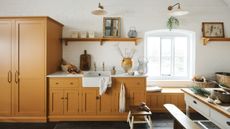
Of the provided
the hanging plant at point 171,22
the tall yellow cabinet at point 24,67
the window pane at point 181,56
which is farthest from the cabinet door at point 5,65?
the window pane at point 181,56

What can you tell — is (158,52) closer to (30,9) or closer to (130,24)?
(130,24)

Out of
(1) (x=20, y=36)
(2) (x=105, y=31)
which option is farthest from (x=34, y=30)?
(2) (x=105, y=31)

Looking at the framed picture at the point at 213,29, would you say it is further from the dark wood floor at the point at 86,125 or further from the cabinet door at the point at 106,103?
the cabinet door at the point at 106,103

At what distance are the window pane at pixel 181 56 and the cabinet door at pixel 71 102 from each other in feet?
8.45

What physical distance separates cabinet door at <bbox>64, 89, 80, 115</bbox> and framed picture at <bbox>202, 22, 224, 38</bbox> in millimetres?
3120

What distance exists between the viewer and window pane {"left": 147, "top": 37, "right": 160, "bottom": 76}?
5027mm

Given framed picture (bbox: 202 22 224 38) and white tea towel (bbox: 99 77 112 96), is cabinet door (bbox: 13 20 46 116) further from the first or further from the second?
framed picture (bbox: 202 22 224 38)

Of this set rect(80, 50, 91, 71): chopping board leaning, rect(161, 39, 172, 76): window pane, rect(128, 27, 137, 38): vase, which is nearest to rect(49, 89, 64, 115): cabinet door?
rect(80, 50, 91, 71): chopping board leaning

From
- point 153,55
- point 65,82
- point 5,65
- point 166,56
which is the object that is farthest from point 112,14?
point 5,65

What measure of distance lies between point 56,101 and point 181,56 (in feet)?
10.2

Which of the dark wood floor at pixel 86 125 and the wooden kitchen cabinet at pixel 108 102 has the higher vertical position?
the wooden kitchen cabinet at pixel 108 102

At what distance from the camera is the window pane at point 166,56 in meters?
5.05

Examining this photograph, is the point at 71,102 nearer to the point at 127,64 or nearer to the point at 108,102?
the point at 108,102

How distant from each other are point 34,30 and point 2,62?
2.73 feet
